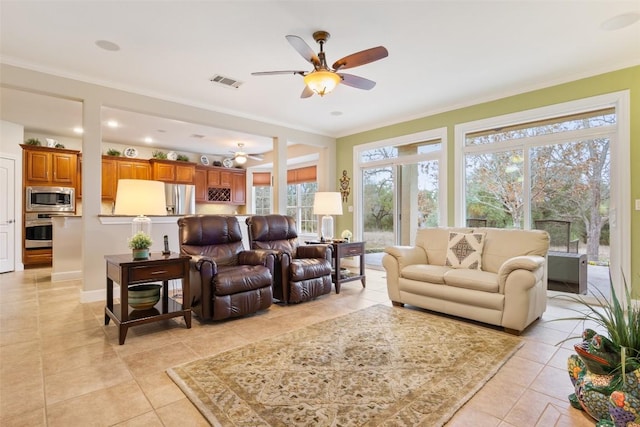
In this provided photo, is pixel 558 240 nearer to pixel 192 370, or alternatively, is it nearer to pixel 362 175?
pixel 362 175

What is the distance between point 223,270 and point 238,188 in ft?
19.7

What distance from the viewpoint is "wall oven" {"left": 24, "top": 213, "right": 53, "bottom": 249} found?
6.26 metres

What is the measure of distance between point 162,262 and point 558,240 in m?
4.55

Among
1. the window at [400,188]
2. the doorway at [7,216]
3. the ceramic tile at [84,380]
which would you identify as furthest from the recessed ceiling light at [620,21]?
the doorway at [7,216]

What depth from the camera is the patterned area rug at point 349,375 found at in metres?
1.72

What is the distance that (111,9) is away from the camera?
8.59 feet

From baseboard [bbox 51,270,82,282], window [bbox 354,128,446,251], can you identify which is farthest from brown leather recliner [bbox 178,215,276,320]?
baseboard [bbox 51,270,82,282]

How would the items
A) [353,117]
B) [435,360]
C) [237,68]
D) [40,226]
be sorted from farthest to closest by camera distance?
[40,226] < [353,117] < [237,68] < [435,360]

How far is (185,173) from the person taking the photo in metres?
8.01

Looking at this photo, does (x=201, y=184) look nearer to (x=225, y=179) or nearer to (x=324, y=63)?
(x=225, y=179)

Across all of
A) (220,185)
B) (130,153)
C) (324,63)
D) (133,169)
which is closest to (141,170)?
(133,169)

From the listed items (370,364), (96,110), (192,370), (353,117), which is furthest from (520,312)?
(96,110)

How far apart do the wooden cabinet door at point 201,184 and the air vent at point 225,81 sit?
4640mm

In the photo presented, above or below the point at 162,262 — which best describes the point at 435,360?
below
